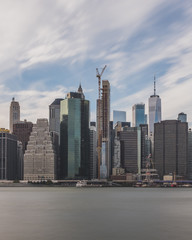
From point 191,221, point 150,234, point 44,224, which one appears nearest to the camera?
point 150,234

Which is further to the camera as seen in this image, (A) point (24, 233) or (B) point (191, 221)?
(B) point (191, 221)

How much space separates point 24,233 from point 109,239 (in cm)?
1569

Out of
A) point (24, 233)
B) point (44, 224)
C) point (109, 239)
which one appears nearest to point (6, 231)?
point (24, 233)

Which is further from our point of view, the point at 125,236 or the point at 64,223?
the point at 64,223

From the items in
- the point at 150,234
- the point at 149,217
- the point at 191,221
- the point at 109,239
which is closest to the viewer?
the point at 109,239

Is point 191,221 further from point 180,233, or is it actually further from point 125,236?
point 125,236

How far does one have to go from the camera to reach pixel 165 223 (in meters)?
90.2

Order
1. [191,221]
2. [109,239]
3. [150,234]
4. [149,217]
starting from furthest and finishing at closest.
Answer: [149,217] < [191,221] < [150,234] < [109,239]

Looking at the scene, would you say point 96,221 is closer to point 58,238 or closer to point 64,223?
point 64,223

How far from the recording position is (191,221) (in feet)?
307

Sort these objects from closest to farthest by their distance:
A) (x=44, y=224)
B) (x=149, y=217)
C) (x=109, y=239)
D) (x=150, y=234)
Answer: (x=109, y=239), (x=150, y=234), (x=44, y=224), (x=149, y=217)

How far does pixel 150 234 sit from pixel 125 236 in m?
5.03

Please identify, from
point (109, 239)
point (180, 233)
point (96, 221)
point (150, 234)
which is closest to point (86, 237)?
point (109, 239)

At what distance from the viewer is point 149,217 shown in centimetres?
10225
